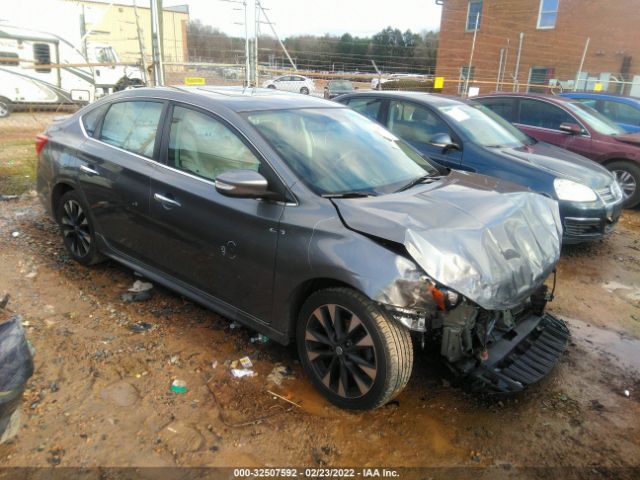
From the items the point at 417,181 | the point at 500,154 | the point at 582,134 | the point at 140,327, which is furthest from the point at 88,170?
the point at 582,134

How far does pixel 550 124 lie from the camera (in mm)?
7719

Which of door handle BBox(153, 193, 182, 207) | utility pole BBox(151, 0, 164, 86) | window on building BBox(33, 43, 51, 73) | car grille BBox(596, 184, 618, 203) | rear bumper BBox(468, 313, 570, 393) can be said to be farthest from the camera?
window on building BBox(33, 43, 51, 73)

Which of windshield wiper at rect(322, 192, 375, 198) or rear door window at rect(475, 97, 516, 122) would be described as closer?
windshield wiper at rect(322, 192, 375, 198)

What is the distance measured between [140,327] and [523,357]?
263 centimetres

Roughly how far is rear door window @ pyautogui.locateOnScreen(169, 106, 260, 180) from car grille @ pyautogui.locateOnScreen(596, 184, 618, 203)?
4186mm

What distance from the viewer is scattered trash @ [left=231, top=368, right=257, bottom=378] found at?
10.2ft

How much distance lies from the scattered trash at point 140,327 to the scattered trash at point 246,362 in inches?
32.3

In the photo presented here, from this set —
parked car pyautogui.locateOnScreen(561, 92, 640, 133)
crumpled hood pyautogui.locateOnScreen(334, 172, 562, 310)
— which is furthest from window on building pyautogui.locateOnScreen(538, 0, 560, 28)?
crumpled hood pyautogui.locateOnScreen(334, 172, 562, 310)

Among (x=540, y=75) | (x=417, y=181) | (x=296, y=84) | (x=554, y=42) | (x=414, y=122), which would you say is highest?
(x=554, y=42)

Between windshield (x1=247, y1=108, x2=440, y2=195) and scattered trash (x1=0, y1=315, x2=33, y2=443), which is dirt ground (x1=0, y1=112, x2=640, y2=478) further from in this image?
windshield (x1=247, y1=108, x2=440, y2=195)

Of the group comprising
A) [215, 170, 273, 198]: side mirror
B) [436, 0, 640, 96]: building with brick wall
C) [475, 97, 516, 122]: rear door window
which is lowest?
[215, 170, 273, 198]: side mirror

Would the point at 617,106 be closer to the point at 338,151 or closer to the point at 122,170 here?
the point at 338,151

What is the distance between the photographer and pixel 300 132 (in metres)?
3.31

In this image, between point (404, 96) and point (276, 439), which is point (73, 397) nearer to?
point (276, 439)
